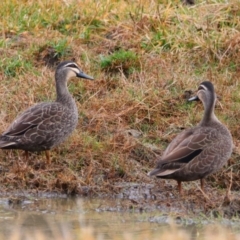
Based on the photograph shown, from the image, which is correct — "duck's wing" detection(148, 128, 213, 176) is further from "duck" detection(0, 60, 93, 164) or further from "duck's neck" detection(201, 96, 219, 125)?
"duck" detection(0, 60, 93, 164)

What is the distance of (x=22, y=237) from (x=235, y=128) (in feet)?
12.8

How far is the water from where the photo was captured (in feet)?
30.2

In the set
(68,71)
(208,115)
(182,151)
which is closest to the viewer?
(182,151)

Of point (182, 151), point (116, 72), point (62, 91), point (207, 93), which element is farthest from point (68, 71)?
point (182, 151)

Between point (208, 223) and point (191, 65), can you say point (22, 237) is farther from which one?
point (191, 65)

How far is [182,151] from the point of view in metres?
10.5

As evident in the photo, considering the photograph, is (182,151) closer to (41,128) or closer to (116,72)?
(41,128)

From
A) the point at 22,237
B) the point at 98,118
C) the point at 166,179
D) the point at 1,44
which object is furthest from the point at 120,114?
the point at 22,237

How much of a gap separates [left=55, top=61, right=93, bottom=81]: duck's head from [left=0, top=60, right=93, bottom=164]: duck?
0.56m

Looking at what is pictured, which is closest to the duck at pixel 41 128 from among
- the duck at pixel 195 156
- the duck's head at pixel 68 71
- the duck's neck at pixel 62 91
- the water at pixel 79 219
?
the duck's neck at pixel 62 91

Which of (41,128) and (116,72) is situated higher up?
(116,72)

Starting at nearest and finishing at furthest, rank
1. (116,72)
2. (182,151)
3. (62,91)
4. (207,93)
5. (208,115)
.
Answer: (182,151) → (208,115) → (207,93) → (62,91) → (116,72)

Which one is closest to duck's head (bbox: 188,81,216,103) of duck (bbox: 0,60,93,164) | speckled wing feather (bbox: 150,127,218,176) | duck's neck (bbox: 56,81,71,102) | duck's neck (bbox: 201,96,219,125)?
duck's neck (bbox: 201,96,219,125)

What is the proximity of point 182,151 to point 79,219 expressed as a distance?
142cm
